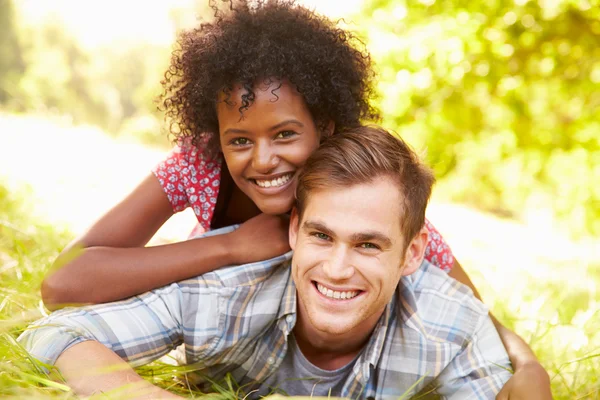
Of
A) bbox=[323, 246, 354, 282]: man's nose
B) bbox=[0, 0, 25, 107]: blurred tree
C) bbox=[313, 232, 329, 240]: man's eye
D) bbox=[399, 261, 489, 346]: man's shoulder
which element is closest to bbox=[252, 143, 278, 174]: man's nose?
bbox=[313, 232, 329, 240]: man's eye

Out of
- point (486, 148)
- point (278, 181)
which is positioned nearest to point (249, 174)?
point (278, 181)

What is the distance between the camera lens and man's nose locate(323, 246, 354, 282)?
90.9 inches

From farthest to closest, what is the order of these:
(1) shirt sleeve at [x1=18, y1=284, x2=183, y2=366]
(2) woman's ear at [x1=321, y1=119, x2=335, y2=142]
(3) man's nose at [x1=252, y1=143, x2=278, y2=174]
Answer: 1. (2) woman's ear at [x1=321, y1=119, x2=335, y2=142]
2. (3) man's nose at [x1=252, y1=143, x2=278, y2=174]
3. (1) shirt sleeve at [x1=18, y1=284, x2=183, y2=366]

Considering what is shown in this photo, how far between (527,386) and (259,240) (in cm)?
119

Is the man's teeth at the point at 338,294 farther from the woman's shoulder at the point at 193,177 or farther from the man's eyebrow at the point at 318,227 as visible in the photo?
the woman's shoulder at the point at 193,177

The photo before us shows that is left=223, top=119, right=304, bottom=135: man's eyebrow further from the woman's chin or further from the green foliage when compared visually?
the green foliage

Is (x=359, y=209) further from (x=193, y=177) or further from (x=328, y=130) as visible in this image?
(x=193, y=177)

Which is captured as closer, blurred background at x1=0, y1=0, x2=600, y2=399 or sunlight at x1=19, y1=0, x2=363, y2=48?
blurred background at x1=0, y1=0, x2=600, y2=399

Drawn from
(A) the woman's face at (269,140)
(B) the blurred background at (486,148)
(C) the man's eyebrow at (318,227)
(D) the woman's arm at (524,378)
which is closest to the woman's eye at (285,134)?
(A) the woman's face at (269,140)

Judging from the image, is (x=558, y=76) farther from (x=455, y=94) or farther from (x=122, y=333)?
(x=122, y=333)

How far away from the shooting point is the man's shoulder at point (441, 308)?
2547 mm

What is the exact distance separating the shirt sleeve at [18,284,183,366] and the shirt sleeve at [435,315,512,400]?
1.09 meters

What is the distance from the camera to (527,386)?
Result: 2340 millimetres

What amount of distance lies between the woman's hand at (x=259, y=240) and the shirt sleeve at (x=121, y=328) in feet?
0.98
